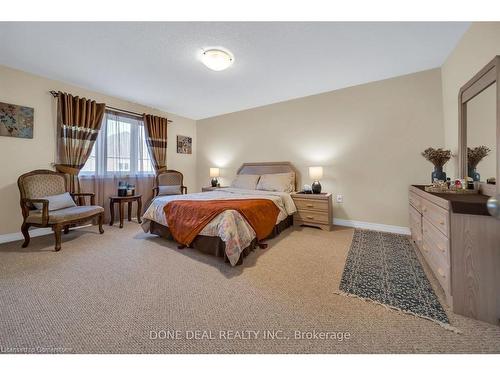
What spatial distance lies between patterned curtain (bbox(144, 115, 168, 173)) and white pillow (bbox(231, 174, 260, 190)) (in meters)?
1.77

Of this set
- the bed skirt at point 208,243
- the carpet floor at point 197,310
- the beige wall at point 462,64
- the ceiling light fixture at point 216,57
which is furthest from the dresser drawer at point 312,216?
the ceiling light fixture at point 216,57

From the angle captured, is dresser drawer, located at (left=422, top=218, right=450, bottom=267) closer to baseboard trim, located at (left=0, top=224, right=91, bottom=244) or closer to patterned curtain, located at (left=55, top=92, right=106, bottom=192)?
patterned curtain, located at (left=55, top=92, right=106, bottom=192)

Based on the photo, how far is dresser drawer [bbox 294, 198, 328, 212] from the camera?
3.29m

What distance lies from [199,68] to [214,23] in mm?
923

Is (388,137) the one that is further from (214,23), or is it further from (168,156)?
(168,156)

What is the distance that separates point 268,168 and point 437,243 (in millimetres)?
3046

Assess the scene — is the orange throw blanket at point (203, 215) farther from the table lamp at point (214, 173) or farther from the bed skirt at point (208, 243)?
the table lamp at point (214, 173)

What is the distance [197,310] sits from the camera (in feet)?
4.73

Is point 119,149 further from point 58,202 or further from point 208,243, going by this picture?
point 208,243

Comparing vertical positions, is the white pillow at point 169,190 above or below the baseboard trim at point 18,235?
above

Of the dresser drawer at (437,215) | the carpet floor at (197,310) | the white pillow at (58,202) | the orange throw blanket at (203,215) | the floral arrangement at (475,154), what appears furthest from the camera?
the white pillow at (58,202)

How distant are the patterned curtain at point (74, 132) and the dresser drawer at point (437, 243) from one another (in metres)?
4.69

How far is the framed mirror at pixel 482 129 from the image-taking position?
1532 mm
